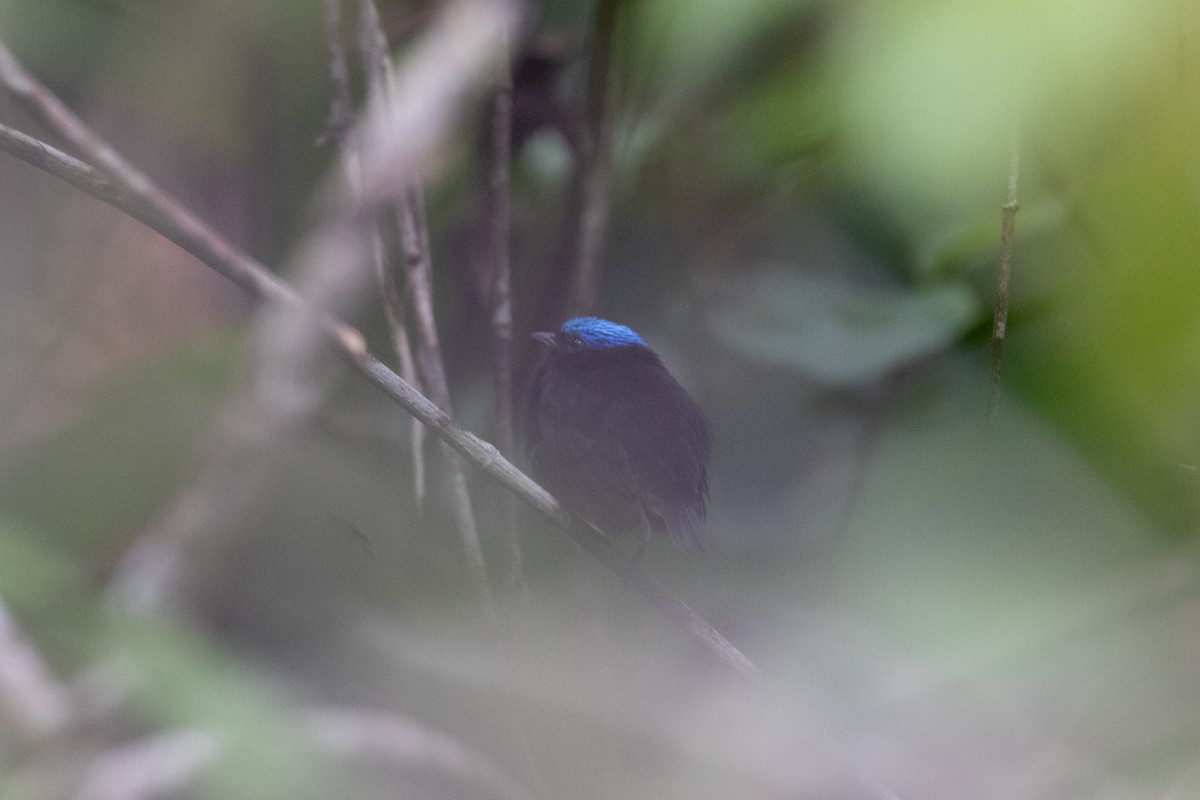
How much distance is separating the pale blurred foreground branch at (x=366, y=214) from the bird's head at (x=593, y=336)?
117 millimetres

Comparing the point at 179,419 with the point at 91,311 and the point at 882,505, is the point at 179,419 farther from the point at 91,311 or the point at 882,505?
the point at 882,505

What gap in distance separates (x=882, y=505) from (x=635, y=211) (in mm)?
319

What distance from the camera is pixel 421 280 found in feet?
2.70

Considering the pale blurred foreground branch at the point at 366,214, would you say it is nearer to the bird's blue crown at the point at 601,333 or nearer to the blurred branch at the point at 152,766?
the bird's blue crown at the point at 601,333

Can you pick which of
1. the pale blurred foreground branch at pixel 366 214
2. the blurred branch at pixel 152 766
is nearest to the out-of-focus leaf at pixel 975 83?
the pale blurred foreground branch at pixel 366 214

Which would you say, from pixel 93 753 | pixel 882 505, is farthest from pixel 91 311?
pixel 882 505

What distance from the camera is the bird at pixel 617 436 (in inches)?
31.6

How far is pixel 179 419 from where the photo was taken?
30.1 inches

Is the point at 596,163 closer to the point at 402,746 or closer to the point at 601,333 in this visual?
the point at 601,333

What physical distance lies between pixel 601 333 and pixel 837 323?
195 mm

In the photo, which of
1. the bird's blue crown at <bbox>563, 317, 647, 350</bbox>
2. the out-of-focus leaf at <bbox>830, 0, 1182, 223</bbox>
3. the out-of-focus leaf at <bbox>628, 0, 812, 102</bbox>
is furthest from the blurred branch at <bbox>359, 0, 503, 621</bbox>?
the out-of-focus leaf at <bbox>830, 0, 1182, 223</bbox>

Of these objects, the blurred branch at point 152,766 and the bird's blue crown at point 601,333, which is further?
the bird's blue crown at point 601,333

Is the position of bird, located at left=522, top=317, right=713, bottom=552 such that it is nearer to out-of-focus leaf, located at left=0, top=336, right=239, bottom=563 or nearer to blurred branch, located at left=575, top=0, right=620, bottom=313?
blurred branch, located at left=575, top=0, right=620, bottom=313

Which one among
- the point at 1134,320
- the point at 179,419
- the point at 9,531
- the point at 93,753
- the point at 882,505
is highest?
the point at 1134,320
